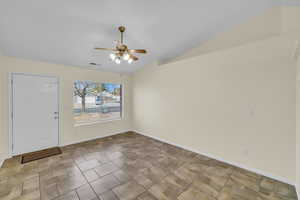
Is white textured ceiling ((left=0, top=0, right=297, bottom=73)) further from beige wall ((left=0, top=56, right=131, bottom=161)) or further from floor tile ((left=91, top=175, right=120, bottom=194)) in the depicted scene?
floor tile ((left=91, top=175, right=120, bottom=194))

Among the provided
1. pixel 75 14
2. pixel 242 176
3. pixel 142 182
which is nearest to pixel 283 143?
pixel 242 176

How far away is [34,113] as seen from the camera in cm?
338

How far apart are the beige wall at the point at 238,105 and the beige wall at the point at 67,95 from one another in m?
1.80

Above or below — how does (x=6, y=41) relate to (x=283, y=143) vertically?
above

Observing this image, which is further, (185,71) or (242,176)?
(185,71)

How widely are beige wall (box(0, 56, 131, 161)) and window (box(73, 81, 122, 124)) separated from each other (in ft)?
0.74

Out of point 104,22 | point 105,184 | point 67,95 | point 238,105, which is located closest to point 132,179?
point 105,184

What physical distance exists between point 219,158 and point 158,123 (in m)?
2.06

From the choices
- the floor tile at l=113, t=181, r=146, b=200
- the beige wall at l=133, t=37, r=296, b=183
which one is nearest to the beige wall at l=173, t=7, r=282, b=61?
the beige wall at l=133, t=37, r=296, b=183

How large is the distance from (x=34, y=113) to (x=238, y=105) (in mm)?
5113

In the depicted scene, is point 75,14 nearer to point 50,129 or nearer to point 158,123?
point 50,129

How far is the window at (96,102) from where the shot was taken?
4.25 metres

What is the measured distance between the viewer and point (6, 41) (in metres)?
→ 2.45

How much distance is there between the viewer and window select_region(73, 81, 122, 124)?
425cm
